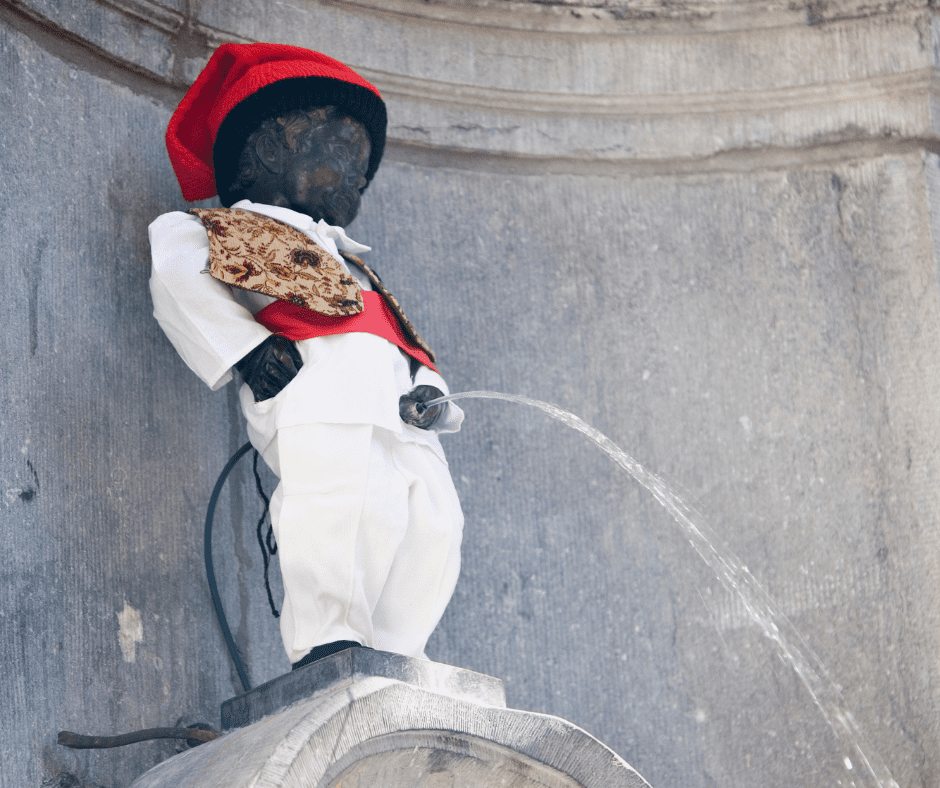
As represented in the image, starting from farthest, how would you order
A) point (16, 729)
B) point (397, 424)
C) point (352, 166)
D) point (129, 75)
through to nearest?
point (129, 75) < point (352, 166) < point (397, 424) < point (16, 729)

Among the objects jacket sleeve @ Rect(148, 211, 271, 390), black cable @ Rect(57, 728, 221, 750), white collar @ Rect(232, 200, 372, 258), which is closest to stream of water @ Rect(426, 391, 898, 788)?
white collar @ Rect(232, 200, 372, 258)

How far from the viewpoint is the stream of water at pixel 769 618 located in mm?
3035

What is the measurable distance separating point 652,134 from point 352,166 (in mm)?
1164

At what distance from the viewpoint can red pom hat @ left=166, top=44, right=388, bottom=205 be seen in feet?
8.48

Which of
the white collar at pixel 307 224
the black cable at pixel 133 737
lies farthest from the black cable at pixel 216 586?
the white collar at pixel 307 224

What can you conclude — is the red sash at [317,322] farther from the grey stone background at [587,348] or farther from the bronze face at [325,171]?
the grey stone background at [587,348]

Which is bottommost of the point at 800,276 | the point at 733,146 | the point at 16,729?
the point at 16,729

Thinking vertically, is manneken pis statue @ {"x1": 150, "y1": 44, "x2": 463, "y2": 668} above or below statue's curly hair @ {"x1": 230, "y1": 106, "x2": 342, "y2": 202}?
below

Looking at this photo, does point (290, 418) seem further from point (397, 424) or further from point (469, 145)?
point (469, 145)

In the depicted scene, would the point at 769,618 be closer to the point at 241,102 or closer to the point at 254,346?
the point at 254,346

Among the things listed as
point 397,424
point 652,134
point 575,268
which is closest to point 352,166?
point 397,424

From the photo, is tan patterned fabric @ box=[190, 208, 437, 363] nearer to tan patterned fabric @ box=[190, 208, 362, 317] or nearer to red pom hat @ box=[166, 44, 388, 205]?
tan patterned fabric @ box=[190, 208, 362, 317]

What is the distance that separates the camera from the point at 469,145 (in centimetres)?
340

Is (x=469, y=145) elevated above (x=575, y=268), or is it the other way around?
(x=469, y=145)
